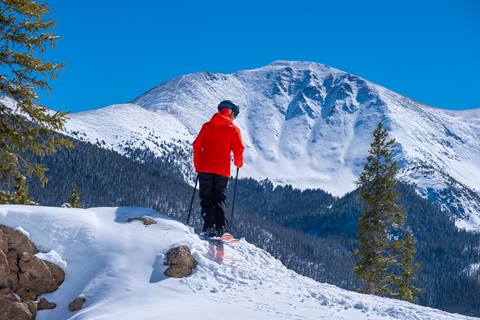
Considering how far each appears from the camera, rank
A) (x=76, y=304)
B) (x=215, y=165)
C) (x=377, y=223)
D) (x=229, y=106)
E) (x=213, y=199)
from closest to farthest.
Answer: (x=76, y=304), (x=215, y=165), (x=213, y=199), (x=229, y=106), (x=377, y=223)

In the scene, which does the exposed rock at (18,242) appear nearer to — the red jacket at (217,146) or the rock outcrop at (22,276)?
the rock outcrop at (22,276)

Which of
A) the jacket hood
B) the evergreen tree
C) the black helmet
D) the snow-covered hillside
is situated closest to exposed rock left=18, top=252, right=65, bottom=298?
the snow-covered hillside

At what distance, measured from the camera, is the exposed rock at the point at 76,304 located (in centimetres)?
912

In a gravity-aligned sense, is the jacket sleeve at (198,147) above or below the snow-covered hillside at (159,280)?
above

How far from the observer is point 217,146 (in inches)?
495

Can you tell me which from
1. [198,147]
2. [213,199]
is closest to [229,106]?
[198,147]

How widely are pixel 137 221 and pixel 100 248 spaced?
138cm

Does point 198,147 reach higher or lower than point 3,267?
higher

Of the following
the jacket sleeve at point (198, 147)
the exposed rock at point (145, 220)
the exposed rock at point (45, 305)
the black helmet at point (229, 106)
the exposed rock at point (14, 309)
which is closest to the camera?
the exposed rock at point (14, 309)

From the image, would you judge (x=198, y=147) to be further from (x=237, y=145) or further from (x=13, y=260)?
(x=13, y=260)

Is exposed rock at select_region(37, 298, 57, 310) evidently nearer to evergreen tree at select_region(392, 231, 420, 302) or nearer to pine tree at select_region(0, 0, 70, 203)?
pine tree at select_region(0, 0, 70, 203)

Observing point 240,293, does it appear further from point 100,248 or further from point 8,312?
point 8,312

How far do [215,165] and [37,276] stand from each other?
189 inches

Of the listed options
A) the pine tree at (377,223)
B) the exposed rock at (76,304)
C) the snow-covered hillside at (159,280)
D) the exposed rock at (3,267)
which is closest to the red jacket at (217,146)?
the snow-covered hillside at (159,280)
